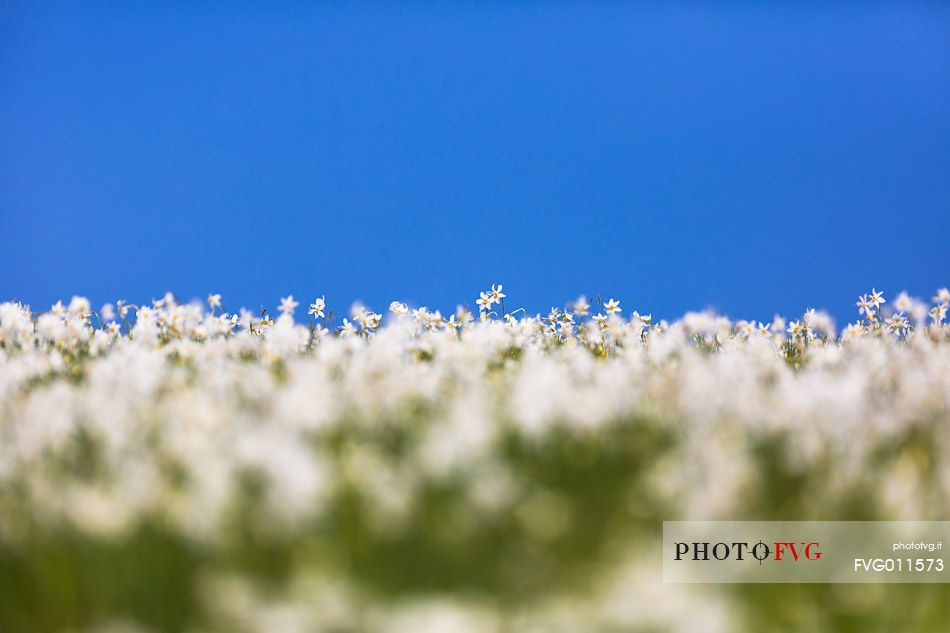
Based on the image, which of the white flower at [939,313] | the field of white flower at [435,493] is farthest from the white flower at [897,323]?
the field of white flower at [435,493]

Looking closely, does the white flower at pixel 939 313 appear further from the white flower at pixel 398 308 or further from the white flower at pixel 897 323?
the white flower at pixel 398 308

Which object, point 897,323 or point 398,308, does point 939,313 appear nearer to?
point 897,323

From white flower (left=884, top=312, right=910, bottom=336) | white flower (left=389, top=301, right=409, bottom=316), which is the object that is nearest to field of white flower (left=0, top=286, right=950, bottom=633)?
white flower (left=389, top=301, right=409, bottom=316)

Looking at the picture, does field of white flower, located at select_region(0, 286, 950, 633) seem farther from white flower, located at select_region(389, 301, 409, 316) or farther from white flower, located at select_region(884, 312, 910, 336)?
white flower, located at select_region(884, 312, 910, 336)

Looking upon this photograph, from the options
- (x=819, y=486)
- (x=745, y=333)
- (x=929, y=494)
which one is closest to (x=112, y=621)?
(x=819, y=486)

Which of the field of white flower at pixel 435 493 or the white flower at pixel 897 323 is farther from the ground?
the white flower at pixel 897 323

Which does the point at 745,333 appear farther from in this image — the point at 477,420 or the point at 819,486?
the point at 477,420

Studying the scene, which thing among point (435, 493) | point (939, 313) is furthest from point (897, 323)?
point (435, 493)

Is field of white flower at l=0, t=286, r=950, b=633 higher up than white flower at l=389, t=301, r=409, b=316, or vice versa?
white flower at l=389, t=301, r=409, b=316

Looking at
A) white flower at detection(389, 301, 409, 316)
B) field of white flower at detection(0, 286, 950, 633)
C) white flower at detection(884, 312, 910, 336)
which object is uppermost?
white flower at detection(884, 312, 910, 336)
